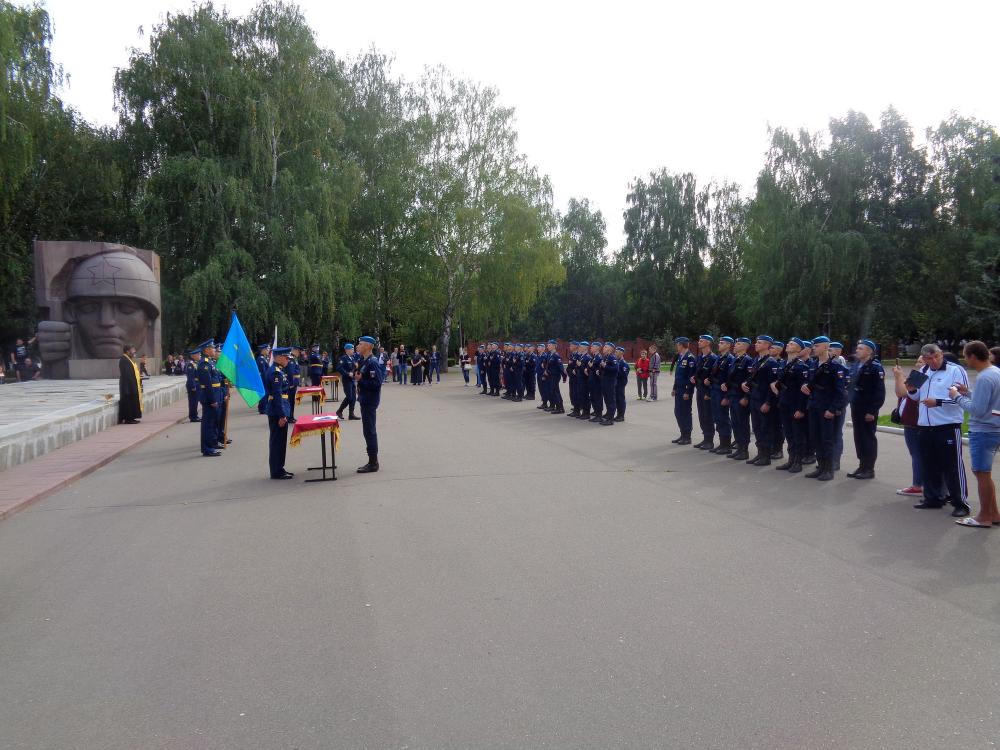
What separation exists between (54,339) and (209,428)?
15698 mm

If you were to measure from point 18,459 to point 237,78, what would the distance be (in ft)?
83.2

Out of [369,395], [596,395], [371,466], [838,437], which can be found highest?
[369,395]

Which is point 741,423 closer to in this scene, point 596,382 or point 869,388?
point 869,388

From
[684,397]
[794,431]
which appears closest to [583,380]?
[684,397]

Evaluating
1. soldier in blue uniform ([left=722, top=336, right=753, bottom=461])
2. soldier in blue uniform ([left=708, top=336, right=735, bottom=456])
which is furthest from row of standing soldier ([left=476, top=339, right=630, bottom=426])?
soldier in blue uniform ([left=722, top=336, right=753, bottom=461])

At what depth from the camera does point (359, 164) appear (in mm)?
40844

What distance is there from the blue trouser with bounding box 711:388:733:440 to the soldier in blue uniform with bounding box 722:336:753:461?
0.31 ft

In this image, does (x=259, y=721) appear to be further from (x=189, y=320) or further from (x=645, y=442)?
(x=189, y=320)

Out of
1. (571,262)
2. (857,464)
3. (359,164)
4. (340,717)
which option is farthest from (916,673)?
(571,262)

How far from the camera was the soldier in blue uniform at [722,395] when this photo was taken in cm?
1184

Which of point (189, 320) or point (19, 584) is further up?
point (189, 320)

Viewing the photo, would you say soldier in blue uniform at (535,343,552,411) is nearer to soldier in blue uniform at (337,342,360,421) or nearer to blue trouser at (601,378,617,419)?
blue trouser at (601,378,617,419)

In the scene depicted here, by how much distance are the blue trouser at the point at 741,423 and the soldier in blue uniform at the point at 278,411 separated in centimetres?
630

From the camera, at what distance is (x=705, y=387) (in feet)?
41.2
